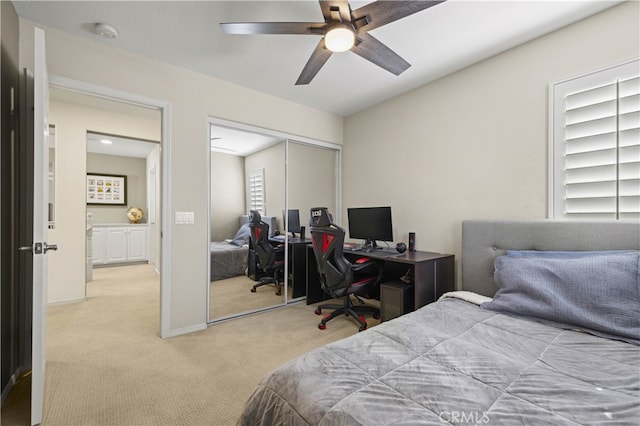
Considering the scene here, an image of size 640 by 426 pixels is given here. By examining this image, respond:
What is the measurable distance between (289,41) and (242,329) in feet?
9.07

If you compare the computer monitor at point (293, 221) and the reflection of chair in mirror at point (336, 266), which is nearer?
the reflection of chair in mirror at point (336, 266)

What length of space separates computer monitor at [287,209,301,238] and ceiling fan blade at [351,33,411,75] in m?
2.12

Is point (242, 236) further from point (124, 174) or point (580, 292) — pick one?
point (124, 174)

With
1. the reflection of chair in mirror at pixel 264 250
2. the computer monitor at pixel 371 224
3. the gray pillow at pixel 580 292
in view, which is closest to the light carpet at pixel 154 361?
the reflection of chair in mirror at pixel 264 250

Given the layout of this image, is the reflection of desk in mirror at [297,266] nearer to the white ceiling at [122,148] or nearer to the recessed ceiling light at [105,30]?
the recessed ceiling light at [105,30]

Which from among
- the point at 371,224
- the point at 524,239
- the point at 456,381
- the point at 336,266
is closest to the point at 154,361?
the point at 336,266

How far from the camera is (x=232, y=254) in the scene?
340cm

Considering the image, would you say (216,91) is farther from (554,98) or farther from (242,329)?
(554,98)

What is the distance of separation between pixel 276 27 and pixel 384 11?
0.66 m

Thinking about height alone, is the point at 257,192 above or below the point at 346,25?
below

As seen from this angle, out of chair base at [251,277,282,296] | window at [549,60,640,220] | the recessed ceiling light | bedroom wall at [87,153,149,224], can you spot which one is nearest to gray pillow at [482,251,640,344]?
window at [549,60,640,220]

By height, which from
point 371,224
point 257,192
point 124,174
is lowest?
point 371,224

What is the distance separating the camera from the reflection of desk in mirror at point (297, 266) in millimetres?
3760

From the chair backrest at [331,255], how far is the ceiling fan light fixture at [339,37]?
1.54 m
